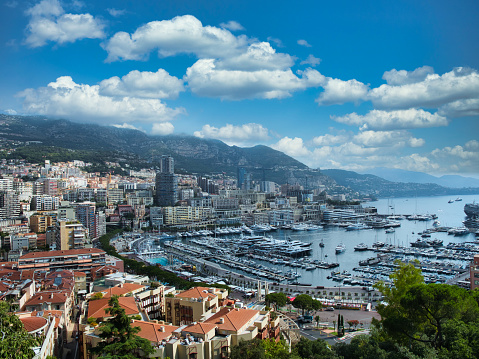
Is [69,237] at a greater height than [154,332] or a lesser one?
lesser

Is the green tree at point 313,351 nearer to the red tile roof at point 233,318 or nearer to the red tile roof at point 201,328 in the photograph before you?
the red tile roof at point 233,318

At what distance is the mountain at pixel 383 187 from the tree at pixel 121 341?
135020 millimetres

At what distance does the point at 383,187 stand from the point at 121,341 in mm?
152688

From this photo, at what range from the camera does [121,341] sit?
650cm

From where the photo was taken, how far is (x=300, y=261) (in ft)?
90.5

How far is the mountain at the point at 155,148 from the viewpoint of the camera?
7612 centimetres

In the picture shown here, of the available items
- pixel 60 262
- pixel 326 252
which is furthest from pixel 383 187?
pixel 60 262

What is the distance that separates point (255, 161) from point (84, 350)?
11530cm

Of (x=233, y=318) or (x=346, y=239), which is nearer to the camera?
(x=233, y=318)

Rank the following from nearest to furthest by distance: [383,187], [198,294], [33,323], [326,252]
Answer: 1. [33,323]
2. [198,294]
3. [326,252]
4. [383,187]

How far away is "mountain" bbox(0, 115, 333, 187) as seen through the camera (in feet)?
250

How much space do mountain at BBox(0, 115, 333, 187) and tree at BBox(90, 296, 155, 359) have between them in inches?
2380

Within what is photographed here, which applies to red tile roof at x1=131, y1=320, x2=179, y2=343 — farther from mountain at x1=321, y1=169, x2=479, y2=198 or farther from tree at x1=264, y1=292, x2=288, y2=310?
mountain at x1=321, y1=169, x2=479, y2=198

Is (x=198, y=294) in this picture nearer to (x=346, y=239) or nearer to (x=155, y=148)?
(x=346, y=239)
